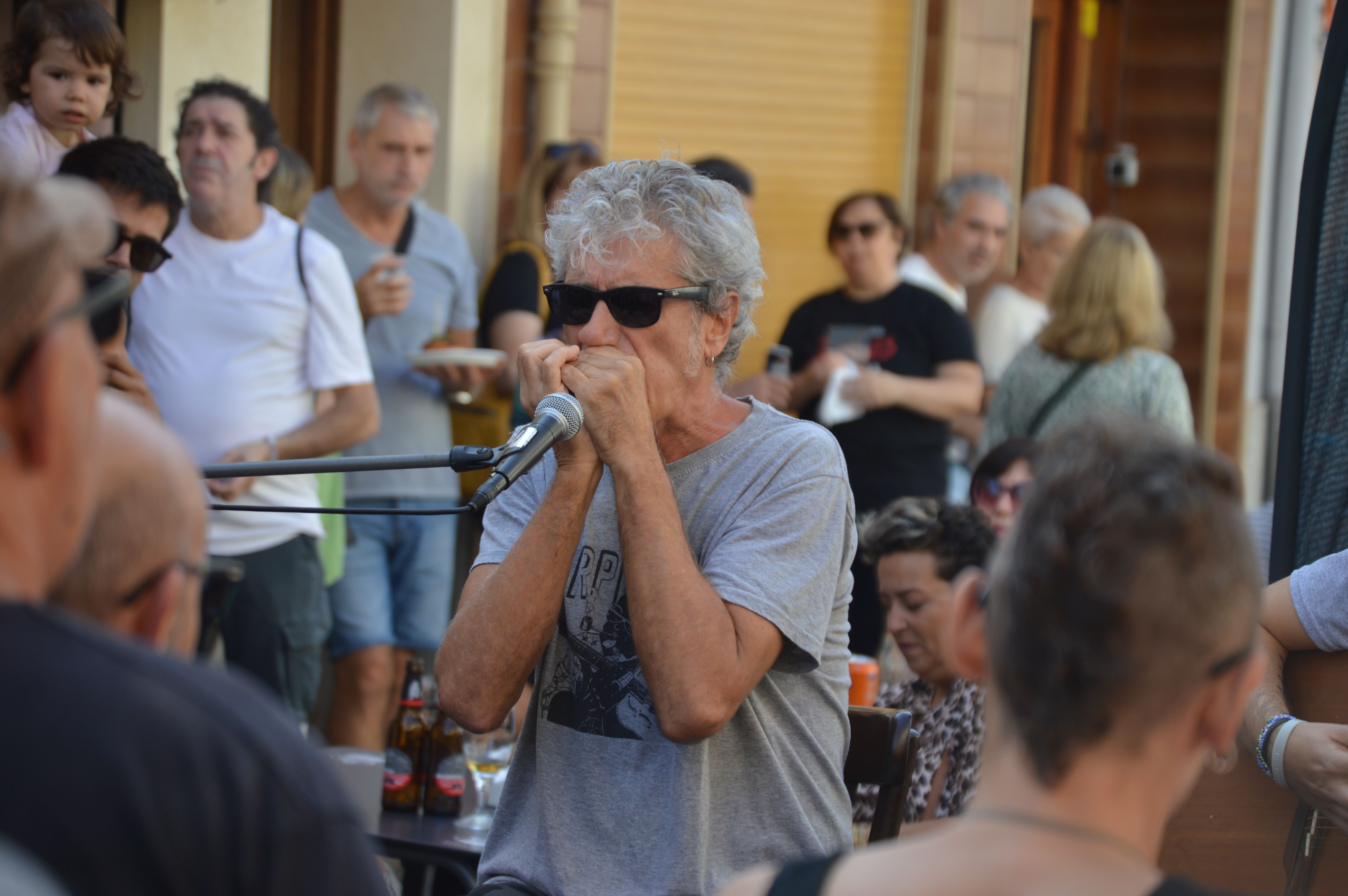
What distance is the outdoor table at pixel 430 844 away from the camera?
2.96 m

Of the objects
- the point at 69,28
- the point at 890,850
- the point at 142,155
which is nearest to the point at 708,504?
the point at 890,850

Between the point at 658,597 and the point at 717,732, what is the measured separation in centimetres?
23

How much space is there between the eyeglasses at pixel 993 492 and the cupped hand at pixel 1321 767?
160 centimetres

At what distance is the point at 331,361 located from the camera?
4098mm

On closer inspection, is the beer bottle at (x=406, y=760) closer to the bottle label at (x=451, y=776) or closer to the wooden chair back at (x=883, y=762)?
the bottle label at (x=451, y=776)

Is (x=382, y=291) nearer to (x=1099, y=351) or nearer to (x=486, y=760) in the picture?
(x=486, y=760)

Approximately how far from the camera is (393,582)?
16.1ft

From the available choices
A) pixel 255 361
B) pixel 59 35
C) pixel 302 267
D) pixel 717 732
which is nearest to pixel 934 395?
pixel 302 267

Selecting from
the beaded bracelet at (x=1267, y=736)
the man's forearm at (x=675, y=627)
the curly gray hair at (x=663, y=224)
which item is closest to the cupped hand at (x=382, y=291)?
the curly gray hair at (x=663, y=224)

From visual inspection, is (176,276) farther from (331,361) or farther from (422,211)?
(422,211)

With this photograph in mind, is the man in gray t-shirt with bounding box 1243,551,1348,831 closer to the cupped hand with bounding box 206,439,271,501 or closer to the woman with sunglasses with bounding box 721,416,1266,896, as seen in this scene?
the woman with sunglasses with bounding box 721,416,1266,896

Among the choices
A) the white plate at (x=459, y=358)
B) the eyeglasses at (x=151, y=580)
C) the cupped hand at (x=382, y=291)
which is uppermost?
the cupped hand at (x=382, y=291)

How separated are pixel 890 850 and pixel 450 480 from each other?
3.82 m

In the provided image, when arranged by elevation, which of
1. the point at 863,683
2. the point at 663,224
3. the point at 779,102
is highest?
the point at 779,102
